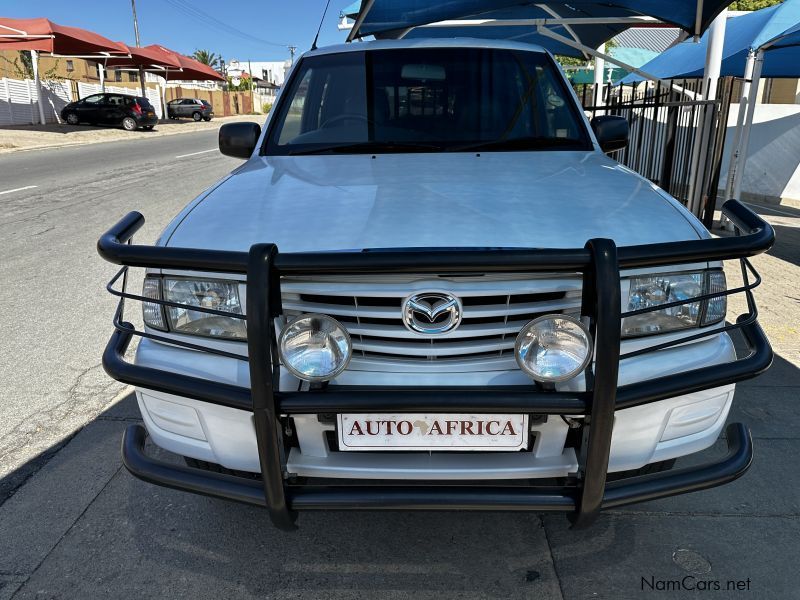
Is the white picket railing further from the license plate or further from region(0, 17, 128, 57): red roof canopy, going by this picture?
the license plate

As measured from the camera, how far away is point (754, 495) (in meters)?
2.82

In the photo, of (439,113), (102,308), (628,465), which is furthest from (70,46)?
(628,465)

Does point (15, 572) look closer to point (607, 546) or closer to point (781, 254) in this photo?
point (607, 546)

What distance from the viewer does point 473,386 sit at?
190 cm

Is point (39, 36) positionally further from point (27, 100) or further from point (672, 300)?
point (672, 300)

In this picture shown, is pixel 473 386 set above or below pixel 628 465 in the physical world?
above

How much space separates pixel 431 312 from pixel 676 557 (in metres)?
1.37

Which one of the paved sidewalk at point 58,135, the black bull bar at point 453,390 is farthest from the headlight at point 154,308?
the paved sidewalk at point 58,135

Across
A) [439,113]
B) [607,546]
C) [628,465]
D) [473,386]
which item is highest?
[439,113]

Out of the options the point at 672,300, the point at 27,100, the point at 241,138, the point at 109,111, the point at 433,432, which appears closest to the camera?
the point at 433,432

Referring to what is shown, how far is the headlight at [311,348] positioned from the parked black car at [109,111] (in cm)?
3102

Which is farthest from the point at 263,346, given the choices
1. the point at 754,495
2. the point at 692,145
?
the point at 692,145

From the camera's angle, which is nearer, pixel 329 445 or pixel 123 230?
pixel 329 445

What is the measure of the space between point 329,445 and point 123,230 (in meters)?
0.98
